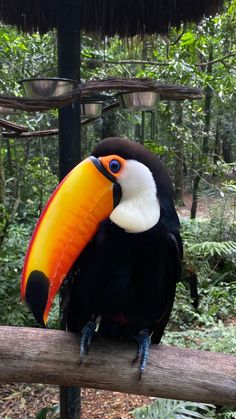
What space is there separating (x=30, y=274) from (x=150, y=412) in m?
1.65

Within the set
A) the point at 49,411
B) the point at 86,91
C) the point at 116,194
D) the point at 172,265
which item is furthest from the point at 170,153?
the point at 116,194

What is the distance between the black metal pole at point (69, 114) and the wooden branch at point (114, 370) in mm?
937

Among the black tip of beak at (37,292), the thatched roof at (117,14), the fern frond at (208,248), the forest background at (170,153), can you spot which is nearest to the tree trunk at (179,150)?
the forest background at (170,153)

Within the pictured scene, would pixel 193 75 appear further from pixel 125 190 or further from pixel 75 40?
pixel 125 190

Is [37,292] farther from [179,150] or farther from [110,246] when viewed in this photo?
[179,150]

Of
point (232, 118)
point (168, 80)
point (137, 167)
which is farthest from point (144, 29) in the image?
point (232, 118)

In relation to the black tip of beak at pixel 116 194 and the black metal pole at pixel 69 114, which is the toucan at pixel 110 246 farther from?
the black metal pole at pixel 69 114

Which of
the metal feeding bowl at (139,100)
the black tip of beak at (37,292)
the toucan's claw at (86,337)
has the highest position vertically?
the metal feeding bowl at (139,100)

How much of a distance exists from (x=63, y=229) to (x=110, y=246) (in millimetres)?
189

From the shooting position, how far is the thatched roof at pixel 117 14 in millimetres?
2646

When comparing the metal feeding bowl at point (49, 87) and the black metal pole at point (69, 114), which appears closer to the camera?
the metal feeding bowl at point (49, 87)

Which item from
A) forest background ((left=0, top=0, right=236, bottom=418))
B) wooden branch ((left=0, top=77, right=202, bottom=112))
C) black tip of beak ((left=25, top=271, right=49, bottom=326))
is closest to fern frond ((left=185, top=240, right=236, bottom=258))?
forest background ((left=0, top=0, right=236, bottom=418))

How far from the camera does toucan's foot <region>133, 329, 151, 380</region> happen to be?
4.52 feet

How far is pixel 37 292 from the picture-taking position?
1.13 meters
